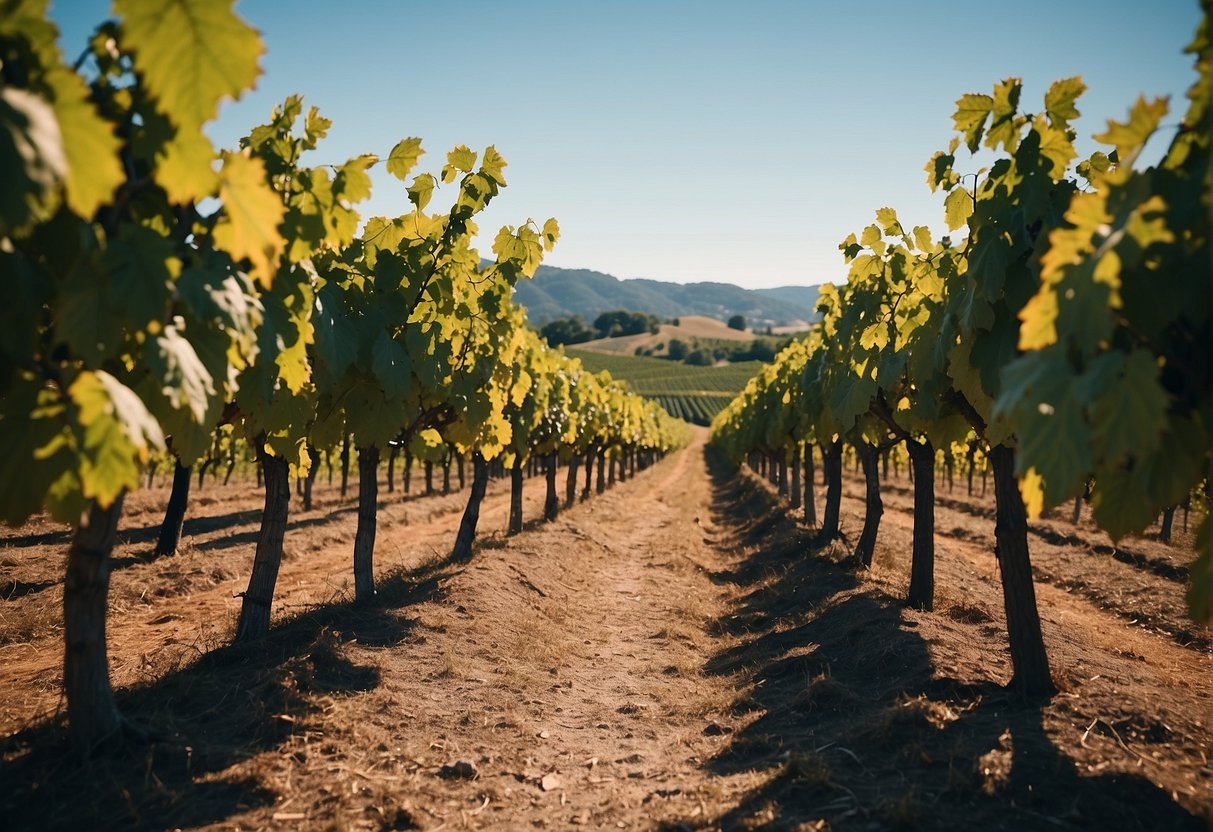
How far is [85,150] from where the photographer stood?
2.48 m

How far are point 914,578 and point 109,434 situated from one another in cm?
935

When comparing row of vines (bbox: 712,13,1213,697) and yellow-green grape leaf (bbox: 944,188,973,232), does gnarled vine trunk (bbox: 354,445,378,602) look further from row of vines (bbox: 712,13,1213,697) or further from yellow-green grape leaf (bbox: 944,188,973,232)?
yellow-green grape leaf (bbox: 944,188,973,232)

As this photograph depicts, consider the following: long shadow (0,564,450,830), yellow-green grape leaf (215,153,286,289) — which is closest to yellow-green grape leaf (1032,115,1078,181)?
yellow-green grape leaf (215,153,286,289)

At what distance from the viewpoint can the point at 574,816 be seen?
472cm

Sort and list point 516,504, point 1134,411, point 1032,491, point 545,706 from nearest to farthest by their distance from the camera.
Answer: point 1134,411, point 1032,491, point 545,706, point 516,504

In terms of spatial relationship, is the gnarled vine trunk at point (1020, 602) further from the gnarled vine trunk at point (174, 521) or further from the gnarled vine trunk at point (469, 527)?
the gnarled vine trunk at point (174, 521)

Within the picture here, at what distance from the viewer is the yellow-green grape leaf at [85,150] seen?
2.47 m

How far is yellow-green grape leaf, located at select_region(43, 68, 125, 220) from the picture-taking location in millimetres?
2469

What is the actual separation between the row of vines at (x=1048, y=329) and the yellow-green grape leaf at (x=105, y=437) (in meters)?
3.33

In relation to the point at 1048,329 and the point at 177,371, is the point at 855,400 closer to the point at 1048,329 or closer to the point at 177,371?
the point at 1048,329

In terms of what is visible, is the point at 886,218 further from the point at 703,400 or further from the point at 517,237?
the point at 703,400

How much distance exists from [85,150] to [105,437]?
3.54ft

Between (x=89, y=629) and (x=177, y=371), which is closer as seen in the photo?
(x=177, y=371)

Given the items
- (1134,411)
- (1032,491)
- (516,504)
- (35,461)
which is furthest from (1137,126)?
(516,504)
